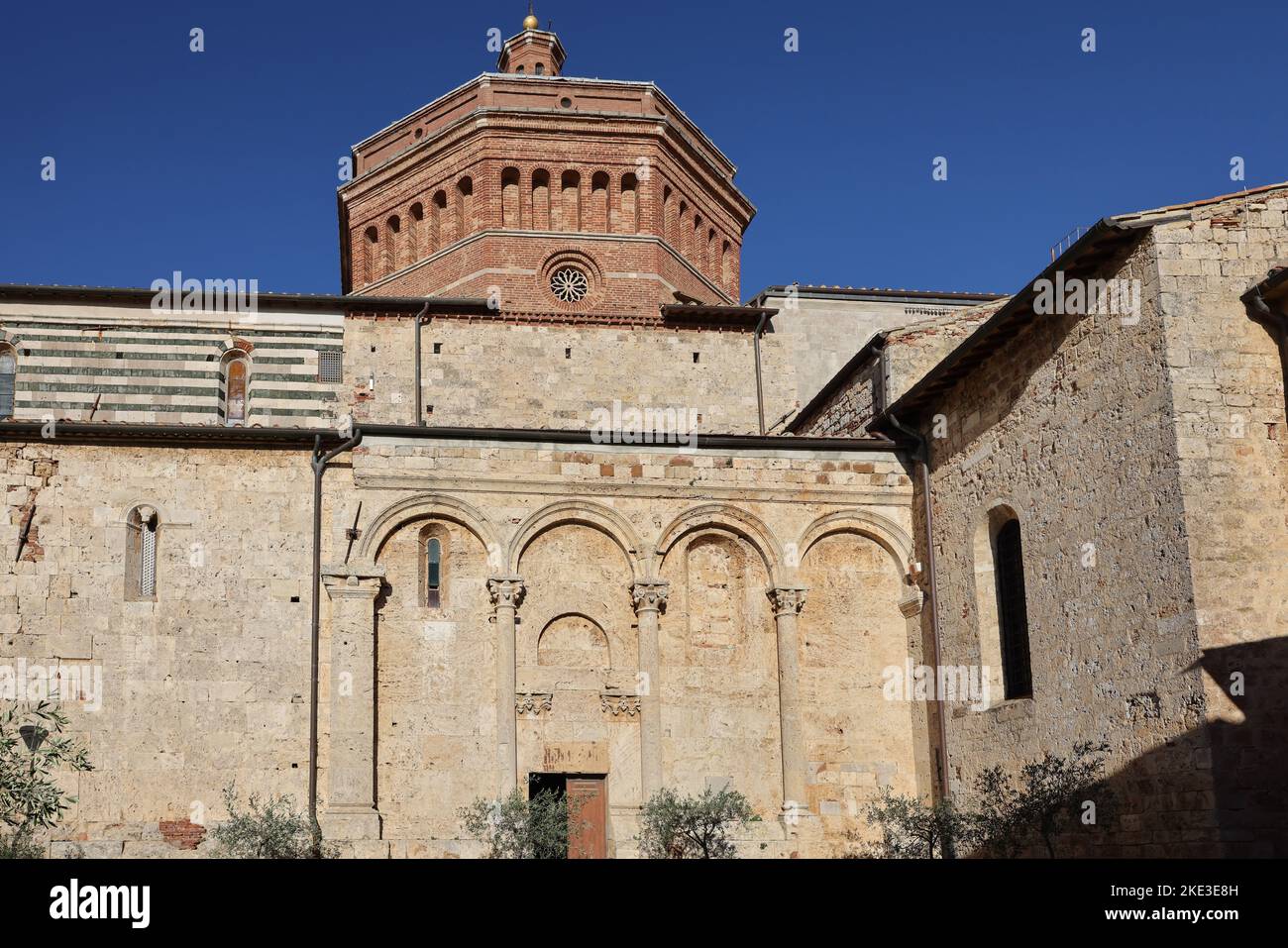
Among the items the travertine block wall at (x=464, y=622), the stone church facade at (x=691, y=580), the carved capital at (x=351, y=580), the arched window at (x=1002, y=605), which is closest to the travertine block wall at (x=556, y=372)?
the stone church facade at (x=691, y=580)

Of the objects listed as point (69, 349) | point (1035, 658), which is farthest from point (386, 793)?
point (69, 349)

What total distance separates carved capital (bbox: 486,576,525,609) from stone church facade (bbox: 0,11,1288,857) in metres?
0.16

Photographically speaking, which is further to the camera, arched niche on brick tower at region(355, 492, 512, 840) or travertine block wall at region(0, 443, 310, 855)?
arched niche on brick tower at region(355, 492, 512, 840)

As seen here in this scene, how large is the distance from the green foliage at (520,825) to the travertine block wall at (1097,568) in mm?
5459

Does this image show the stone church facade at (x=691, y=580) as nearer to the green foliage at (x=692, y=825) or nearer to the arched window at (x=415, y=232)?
→ the green foliage at (x=692, y=825)

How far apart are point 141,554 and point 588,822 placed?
7.16 metres

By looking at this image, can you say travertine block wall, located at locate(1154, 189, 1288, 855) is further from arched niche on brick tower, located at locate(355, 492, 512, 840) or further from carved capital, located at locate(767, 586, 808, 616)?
arched niche on brick tower, located at locate(355, 492, 512, 840)

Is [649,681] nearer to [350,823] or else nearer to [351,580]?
[351,580]

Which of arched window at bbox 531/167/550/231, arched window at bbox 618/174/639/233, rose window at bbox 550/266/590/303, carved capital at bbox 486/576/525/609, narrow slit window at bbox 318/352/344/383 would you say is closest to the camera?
carved capital at bbox 486/576/525/609

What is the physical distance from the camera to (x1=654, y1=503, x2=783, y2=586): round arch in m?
21.4

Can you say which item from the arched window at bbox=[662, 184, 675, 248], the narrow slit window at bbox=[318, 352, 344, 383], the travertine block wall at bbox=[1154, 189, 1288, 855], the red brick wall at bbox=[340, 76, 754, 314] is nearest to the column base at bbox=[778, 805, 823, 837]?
the travertine block wall at bbox=[1154, 189, 1288, 855]

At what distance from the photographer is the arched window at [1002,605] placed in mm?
18781
